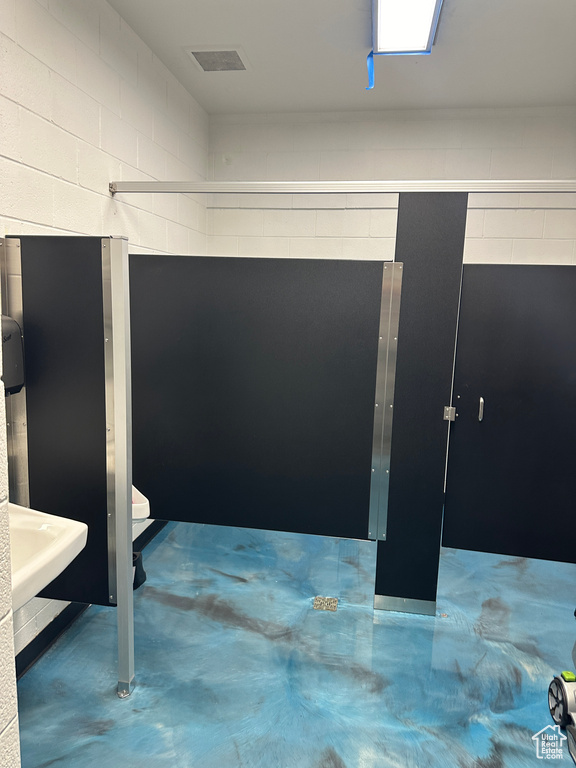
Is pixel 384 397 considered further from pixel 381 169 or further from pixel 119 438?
pixel 381 169

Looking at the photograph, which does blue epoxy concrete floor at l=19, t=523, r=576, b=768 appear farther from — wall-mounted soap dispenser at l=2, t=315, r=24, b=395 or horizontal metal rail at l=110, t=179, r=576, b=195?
horizontal metal rail at l=110, t=179, r=576, b=195

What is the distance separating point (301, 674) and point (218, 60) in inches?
123

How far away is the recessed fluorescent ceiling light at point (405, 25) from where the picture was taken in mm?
2121

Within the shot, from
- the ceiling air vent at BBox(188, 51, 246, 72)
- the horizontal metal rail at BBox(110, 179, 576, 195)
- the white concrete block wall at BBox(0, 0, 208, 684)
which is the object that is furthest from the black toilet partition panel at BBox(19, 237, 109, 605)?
the ceiling air vent at BBox(188, 51, 246, 72)

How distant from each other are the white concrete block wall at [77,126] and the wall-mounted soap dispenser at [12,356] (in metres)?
0.18

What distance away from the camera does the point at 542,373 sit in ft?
7.39

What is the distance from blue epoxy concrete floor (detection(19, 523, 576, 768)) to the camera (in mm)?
1688

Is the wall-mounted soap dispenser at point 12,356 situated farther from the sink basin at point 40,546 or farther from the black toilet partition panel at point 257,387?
the black toilet partition panel at point 257,387

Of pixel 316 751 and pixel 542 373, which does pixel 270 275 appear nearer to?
pixel 542 373

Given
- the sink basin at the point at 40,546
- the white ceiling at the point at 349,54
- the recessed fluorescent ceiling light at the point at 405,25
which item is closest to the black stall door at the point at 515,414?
the recessed fluorescent ceiling light at the point at 405,25

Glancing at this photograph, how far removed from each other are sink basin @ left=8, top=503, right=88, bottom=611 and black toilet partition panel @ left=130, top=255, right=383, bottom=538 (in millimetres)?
753

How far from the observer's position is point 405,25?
2.31 metres

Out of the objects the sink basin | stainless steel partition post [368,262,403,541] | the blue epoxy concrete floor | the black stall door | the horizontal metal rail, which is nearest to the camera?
the sink basin

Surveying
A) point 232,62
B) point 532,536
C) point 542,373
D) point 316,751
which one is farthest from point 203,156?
point 316,751
